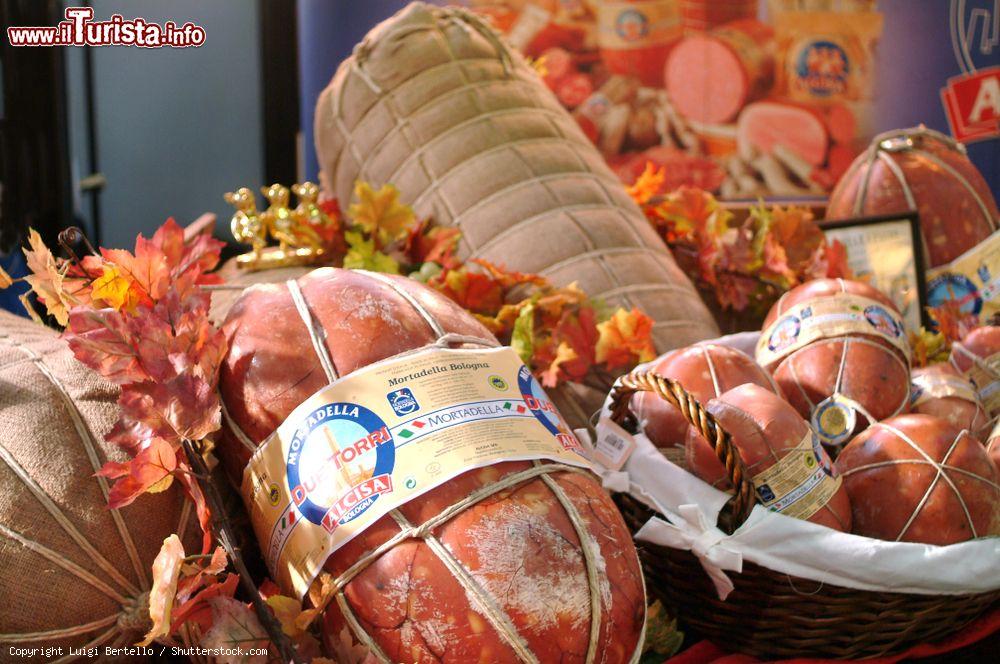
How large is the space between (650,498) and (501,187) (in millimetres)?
834

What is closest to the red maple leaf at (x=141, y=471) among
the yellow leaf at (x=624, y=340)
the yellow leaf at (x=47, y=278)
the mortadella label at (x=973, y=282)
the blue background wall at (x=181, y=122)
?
the yellow leaf at (x=47, y=278)

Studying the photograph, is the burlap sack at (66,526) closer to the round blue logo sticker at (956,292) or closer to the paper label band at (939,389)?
the paper label band at (939,389)

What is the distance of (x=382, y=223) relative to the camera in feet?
5.60

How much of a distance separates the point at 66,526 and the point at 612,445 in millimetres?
635

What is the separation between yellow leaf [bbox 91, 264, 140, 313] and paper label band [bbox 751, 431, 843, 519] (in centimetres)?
70

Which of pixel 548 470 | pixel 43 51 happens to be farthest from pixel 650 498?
pixel 43 51

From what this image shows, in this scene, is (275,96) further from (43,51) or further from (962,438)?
(962,438)

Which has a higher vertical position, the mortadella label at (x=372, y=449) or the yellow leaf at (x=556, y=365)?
the mortadella label at (x=372, y=449)

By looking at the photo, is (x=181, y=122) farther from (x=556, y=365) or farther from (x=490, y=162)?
(x=556, y=365)

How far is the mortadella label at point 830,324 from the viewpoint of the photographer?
137 centimetres

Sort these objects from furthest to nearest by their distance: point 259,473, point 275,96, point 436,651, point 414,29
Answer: point 275,96
point 414,29
point 259,473
point 436,651

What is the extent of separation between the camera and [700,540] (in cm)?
105

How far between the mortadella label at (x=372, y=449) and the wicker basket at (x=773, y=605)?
211 millimetres
